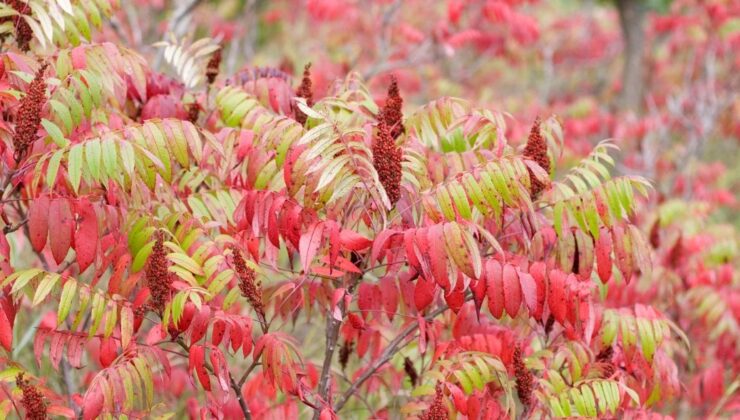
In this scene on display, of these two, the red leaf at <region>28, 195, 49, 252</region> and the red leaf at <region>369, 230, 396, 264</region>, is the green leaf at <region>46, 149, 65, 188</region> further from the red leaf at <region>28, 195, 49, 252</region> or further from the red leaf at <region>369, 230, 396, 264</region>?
the red leaf at <region>369, 230, 396, 264</region>

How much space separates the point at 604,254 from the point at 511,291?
21.1 inches

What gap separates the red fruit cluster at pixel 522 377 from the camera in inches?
117

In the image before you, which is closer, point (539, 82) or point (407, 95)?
point (407, 95)

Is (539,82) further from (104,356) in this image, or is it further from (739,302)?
(104,356)

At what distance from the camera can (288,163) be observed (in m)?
2.85

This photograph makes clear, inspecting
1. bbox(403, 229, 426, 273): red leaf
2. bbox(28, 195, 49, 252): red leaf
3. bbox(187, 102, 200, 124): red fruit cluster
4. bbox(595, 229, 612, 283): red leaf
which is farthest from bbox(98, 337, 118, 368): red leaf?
bbox(595, 229, 612, 283): red leaf

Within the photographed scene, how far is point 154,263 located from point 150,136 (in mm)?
415

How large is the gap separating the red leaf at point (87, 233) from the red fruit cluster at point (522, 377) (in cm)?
146

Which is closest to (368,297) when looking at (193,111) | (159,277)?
(159,277)

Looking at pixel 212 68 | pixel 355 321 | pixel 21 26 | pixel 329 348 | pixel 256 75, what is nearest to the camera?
pixel 355 321

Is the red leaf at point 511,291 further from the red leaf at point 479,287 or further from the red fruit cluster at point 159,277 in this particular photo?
the red fruit cluster at point 159,277

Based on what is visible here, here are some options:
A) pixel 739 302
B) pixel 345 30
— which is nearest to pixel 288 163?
pixel 739 302

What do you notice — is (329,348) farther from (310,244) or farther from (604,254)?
(604,254)

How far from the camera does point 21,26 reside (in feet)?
11.0
